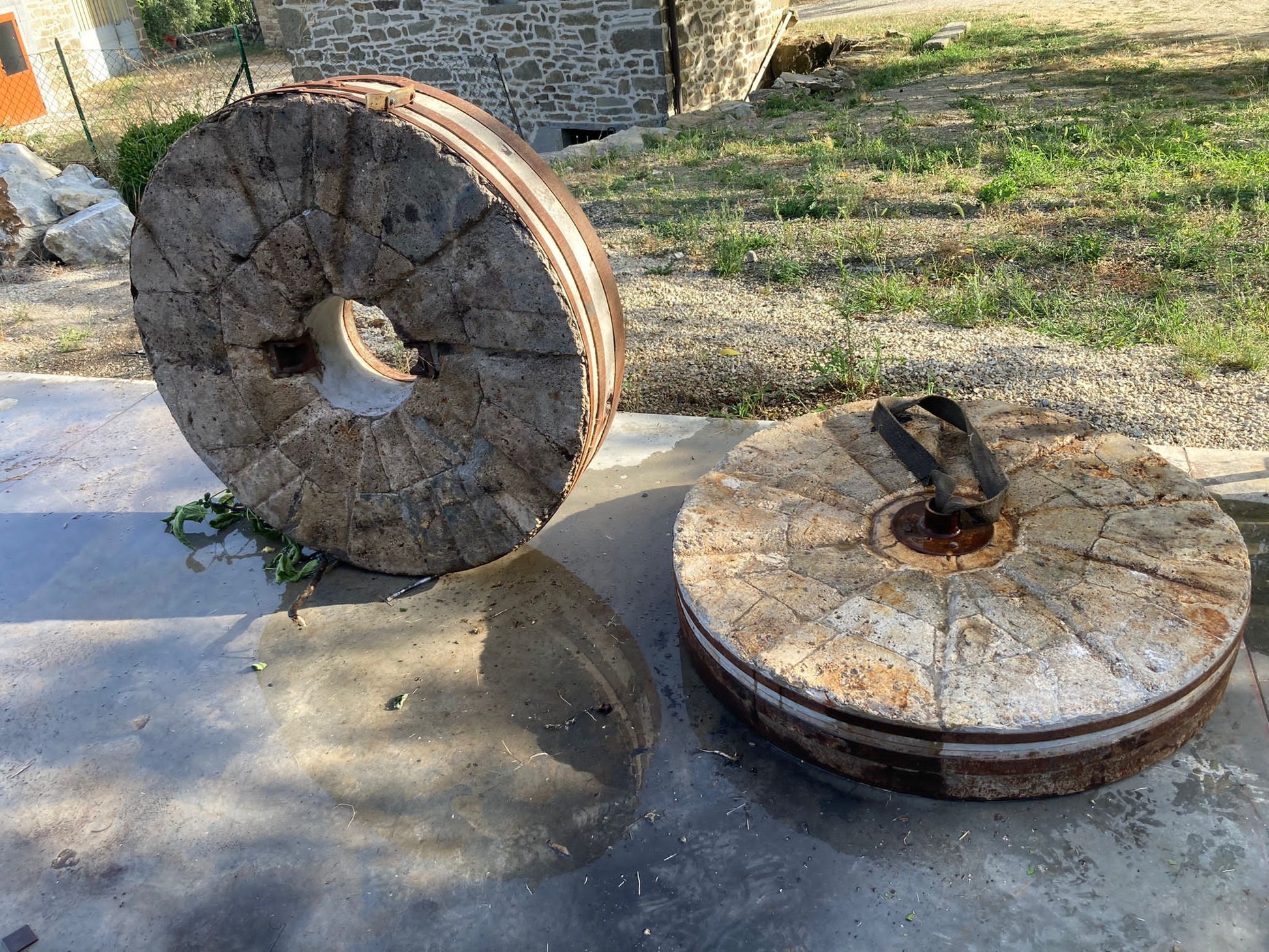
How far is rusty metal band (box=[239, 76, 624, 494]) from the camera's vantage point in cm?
297

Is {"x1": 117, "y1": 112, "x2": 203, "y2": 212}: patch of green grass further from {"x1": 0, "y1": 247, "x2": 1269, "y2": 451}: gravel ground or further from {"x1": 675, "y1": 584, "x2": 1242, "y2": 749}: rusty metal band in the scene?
{"x1": 675, "y1": 584, "x2": 1242, "y2": 749}: rusty metal band

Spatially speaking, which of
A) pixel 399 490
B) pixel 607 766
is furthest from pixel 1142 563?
pixel 399 490

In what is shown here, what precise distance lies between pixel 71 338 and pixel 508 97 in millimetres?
7178

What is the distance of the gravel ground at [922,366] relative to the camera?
4.52 m

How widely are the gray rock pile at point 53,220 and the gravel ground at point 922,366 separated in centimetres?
528

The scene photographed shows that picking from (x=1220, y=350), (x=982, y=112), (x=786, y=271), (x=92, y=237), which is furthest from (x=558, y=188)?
(x=982, y=112)

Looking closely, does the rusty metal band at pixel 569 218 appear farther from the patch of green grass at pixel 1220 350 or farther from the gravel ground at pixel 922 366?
the patch of green grass at pixel 1220 350

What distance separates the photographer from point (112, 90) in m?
15.1

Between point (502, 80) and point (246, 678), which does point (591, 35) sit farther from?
point (246, 678)

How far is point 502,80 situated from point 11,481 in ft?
30.3

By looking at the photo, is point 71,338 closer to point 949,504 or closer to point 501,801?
point 501,801

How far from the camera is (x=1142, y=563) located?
2.87 m

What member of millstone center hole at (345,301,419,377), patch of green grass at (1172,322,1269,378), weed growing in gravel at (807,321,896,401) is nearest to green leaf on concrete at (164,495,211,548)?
millstone center hole at (345,301,419,377)

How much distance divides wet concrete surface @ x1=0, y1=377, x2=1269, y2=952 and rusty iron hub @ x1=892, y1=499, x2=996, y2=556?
799 millimetres
